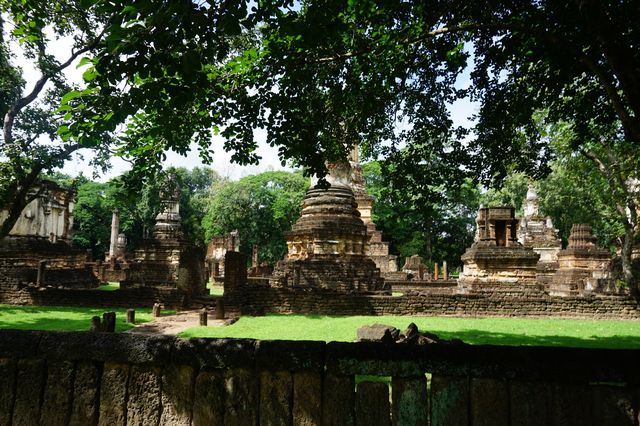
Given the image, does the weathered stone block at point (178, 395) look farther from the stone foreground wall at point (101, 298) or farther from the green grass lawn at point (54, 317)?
the stone foreground wall at point (101, 298)

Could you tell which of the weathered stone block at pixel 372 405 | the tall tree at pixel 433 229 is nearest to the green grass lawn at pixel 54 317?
the weathered stone block at pixel 372 405

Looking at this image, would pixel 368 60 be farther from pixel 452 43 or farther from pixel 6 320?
pixel 6 320

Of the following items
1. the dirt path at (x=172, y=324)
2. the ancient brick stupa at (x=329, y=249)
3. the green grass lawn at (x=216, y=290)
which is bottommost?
the green grass lawn at (x=216, y=290)

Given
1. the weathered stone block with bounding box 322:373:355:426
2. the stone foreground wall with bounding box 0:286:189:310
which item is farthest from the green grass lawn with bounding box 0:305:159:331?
the weathered stone block with bounding box 322:373:355:426

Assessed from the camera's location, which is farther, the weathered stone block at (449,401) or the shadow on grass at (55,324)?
the shadow on grass at (55,324)

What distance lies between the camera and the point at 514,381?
289 cm

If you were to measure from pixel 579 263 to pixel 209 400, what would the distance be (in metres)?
22.1

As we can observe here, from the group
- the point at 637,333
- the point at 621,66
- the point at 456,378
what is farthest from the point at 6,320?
the point at 637,333

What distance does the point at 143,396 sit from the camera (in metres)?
3.20

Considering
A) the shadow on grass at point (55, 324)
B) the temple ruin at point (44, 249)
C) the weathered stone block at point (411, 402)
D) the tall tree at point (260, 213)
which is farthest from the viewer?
the tall tree at point (260, 213)

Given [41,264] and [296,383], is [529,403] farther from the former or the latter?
[41,264]

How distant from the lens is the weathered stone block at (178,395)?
10.3 feet

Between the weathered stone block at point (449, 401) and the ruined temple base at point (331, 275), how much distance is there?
35.9 ft

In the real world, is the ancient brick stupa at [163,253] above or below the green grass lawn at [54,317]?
above
